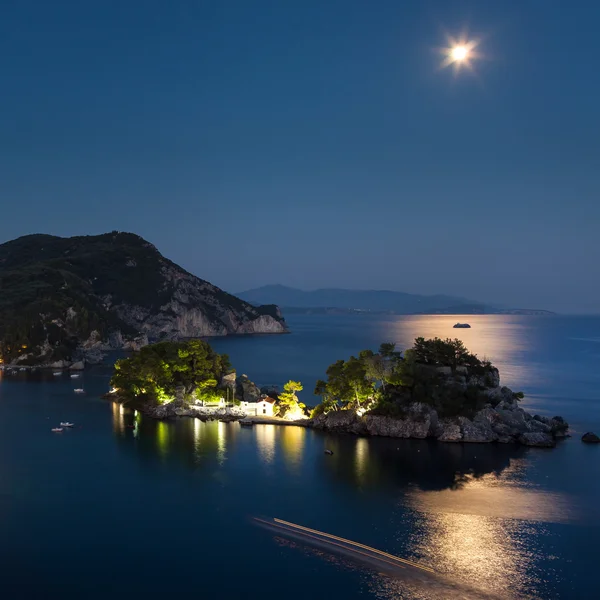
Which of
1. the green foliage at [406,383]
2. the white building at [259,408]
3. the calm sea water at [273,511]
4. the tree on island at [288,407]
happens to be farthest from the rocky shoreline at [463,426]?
the white building at [259,408]

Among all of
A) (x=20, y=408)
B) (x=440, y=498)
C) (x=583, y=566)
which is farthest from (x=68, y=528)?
(x=20, y=408)

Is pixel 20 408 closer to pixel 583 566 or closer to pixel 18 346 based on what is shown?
pixel 18 346

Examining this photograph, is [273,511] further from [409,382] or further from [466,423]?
[466,423]

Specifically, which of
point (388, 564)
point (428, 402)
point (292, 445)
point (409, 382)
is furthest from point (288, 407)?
point (388, 564)

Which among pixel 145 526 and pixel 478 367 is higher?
pixel 478 367

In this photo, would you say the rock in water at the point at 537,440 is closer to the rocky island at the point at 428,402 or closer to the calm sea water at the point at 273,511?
the rocky island at the point at 428,402

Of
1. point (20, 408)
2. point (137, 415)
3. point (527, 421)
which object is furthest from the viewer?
point (20, 408)

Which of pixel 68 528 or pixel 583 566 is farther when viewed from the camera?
pixel 68 528
